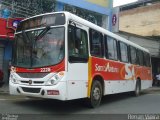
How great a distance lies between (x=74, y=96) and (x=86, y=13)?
14105mm

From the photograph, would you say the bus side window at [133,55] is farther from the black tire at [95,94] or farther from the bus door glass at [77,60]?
the bus door glass at [77,60]

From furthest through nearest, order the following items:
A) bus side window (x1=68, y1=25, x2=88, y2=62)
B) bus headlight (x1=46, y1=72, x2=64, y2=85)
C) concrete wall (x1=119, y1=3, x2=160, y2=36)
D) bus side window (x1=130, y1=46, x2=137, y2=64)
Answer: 1. concrete wall (x1=119, y1=3, x2=160, y2=36)
2. bus side window (x1=130, y1=46, x2=137, y2=64)
3. bus side window (x1=68, y1=25, x2=88, y2=62)
4. bus headlight (x1=46, y1=72, x2=64, y2=85)

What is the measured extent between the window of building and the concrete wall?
28027mm

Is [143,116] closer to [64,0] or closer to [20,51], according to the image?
[20,51]

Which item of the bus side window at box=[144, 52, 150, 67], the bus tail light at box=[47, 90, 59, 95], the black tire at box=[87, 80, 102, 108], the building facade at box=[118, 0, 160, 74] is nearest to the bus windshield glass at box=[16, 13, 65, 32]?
the bus tail light at box=[47, 90, 59, 95]

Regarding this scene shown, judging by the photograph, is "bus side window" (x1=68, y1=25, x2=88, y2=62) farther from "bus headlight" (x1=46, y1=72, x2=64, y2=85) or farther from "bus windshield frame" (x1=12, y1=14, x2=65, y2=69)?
"bus headlight" (x1=46, y1=72, x2=64, y2=85)

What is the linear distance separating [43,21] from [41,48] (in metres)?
0.93

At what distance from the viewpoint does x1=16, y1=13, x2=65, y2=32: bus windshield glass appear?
32.1 ft

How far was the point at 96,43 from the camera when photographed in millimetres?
11438

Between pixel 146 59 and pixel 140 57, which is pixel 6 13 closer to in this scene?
pixel 140 57

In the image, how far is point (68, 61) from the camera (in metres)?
9.45

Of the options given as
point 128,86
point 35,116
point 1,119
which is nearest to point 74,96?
point 35,116

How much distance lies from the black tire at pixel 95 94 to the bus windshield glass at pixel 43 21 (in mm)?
2642

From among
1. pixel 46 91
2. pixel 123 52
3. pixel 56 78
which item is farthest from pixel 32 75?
pixel 123 52
